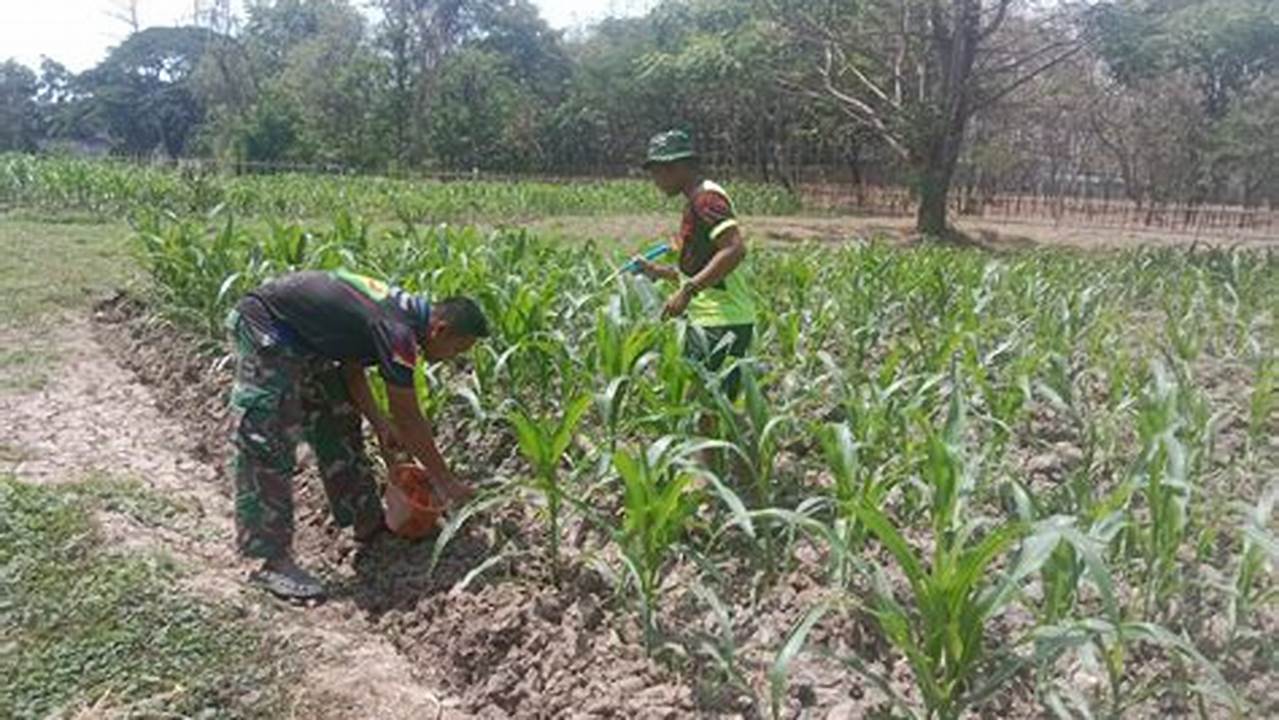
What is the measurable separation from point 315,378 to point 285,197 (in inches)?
633

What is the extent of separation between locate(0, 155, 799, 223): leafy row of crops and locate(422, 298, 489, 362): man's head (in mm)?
7340

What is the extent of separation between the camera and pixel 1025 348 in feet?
14.6

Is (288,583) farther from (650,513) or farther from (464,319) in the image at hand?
(650,513)

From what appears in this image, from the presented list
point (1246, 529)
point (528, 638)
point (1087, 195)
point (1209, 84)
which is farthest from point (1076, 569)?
point (1209, 84)

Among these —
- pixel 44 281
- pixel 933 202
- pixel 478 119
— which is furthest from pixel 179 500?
pixel 478 119

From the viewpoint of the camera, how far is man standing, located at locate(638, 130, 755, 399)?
3707 mm

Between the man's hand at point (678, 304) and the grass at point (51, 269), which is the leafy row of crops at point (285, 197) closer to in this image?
the grass at point (51, 269)

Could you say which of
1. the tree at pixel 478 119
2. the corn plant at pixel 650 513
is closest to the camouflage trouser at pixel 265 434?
the corn plant at pixel 650 513

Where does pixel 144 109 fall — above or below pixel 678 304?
above

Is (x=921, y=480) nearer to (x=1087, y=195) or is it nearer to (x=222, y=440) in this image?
(x=222, y=440)

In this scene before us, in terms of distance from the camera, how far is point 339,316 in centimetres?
332

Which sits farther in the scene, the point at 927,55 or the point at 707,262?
the point at 927,55

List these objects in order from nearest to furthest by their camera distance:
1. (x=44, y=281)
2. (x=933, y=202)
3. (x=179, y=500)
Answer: (x=179, y=500)
(x=44, y=281)
(x=933, y=202)

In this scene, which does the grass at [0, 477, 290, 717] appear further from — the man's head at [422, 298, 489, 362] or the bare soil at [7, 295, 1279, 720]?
the man's head at [422, 298, 489, 362]
